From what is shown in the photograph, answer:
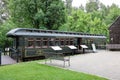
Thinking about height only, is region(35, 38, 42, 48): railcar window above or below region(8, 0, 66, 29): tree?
below

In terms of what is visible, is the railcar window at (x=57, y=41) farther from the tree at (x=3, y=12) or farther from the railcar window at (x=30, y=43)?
the tree at (x=3, y=12)

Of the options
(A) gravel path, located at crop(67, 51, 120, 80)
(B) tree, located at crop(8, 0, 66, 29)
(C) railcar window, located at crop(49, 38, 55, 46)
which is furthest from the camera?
(B) tree, located at crop(8, 0, 66, 29)

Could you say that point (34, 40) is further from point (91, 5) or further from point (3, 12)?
point (91, 5)

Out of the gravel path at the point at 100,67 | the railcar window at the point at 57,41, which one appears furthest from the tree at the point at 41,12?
the gravel path at the point at 100,67

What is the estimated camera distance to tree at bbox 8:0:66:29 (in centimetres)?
3067

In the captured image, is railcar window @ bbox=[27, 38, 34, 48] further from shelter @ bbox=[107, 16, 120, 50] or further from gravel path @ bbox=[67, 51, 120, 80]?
shelter @ bbox=[107, 16, 120, 50]

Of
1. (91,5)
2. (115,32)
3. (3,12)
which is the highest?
(91,5)

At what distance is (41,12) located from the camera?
29969 millimetres

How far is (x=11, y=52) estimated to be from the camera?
66.6ft

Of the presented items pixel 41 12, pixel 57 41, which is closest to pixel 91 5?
pixel 41 12

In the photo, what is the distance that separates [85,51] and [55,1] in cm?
944

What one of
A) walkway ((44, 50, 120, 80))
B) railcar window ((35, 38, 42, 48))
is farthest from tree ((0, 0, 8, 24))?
walkway ((44, 50, 120, 80))

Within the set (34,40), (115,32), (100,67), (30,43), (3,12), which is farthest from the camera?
(3,12)

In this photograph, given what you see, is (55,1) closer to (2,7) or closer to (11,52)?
(11,52)
